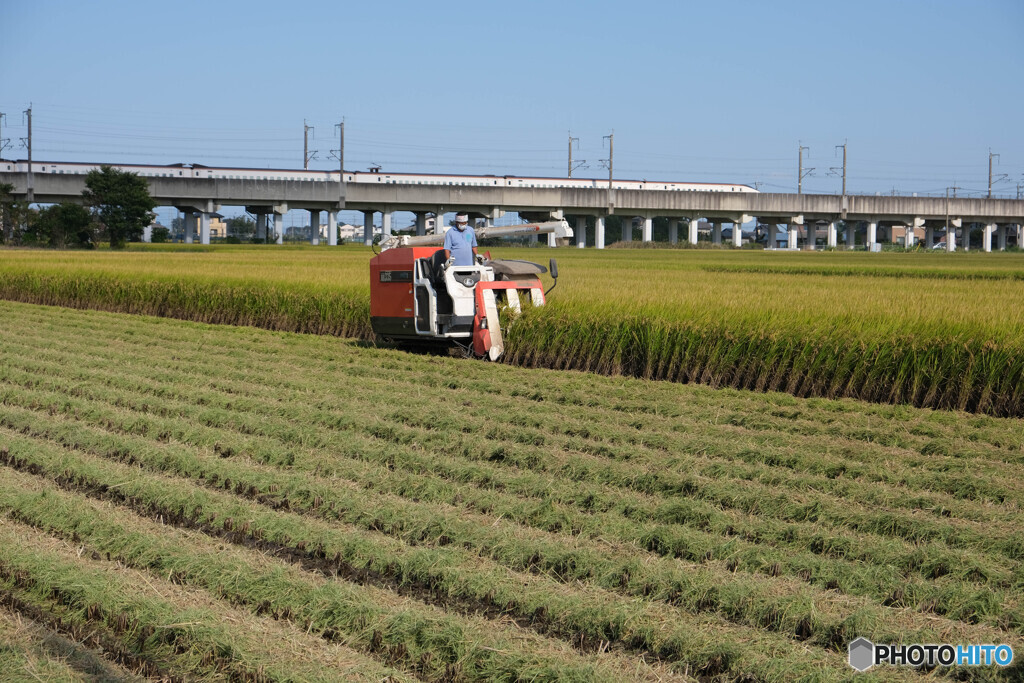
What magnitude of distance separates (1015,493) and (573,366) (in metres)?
7.77

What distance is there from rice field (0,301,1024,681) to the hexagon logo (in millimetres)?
77

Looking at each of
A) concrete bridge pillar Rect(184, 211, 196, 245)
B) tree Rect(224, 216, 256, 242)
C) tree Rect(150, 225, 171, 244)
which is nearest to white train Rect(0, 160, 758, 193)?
concrete bridge pillar Rect(184, 211, 196, 245)

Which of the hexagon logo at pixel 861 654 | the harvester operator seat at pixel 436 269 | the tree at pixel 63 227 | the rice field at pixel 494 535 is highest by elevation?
the tree at pixel 63 227

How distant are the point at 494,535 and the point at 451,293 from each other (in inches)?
312

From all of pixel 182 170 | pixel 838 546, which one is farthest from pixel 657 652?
pixel 182 170

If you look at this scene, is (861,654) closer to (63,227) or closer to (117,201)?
(63,227)

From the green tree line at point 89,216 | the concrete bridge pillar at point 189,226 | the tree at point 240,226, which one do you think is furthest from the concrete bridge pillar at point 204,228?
the tree at point 240,226

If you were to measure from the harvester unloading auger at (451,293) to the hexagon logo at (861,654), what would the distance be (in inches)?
363

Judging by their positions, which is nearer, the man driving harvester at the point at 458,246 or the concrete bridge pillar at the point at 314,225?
the man driving harvester at the point at 458,246

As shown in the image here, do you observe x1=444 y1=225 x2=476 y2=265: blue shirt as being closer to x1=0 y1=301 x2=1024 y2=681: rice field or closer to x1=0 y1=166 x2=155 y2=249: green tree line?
x1=0 y1=301 x2=1024 y2=681: rice field

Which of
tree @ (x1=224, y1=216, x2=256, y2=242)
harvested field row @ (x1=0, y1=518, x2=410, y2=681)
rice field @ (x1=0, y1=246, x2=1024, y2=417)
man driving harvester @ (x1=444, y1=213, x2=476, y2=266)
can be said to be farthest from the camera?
tree @ (x1=224, y1=216, x2=256, y2=242)

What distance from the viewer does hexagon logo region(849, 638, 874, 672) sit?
14.0ft

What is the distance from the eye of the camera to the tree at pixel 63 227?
2628 inches

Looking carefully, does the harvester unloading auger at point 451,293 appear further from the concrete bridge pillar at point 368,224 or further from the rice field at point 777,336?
the concrete bridge pillar at point 368,224
